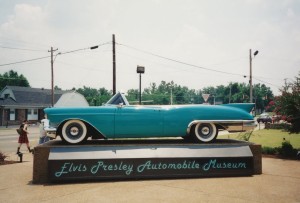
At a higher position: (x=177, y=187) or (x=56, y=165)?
(x=56, y=165)

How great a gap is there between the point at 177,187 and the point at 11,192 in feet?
11.1

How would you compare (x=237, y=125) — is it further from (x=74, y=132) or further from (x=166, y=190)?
(x=74, y=132)

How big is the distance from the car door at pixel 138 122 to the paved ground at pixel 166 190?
1.24 meters

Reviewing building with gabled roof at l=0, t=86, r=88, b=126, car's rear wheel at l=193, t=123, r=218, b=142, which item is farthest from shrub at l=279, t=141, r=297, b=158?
building with gabled roof at l=0, t=86, r=88, b=126

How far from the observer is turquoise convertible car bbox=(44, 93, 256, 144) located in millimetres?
6289

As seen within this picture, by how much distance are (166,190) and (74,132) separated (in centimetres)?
277

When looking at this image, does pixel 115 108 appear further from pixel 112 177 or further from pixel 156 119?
pixel 112 177

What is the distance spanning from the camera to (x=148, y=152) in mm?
5961

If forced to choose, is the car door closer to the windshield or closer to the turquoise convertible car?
the turquoise convertible car

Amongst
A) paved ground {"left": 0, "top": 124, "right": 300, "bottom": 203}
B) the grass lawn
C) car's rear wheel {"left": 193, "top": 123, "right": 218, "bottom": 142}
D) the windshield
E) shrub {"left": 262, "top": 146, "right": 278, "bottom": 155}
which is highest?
the windshield

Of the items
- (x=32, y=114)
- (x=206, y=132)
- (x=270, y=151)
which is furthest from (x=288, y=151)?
(x=32, y=114)

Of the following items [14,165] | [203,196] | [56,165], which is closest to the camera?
[203,196]

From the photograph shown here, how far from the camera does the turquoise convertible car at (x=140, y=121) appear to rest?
6.29 m

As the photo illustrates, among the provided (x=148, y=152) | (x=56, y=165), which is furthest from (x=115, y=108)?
(x=56, y=165)
